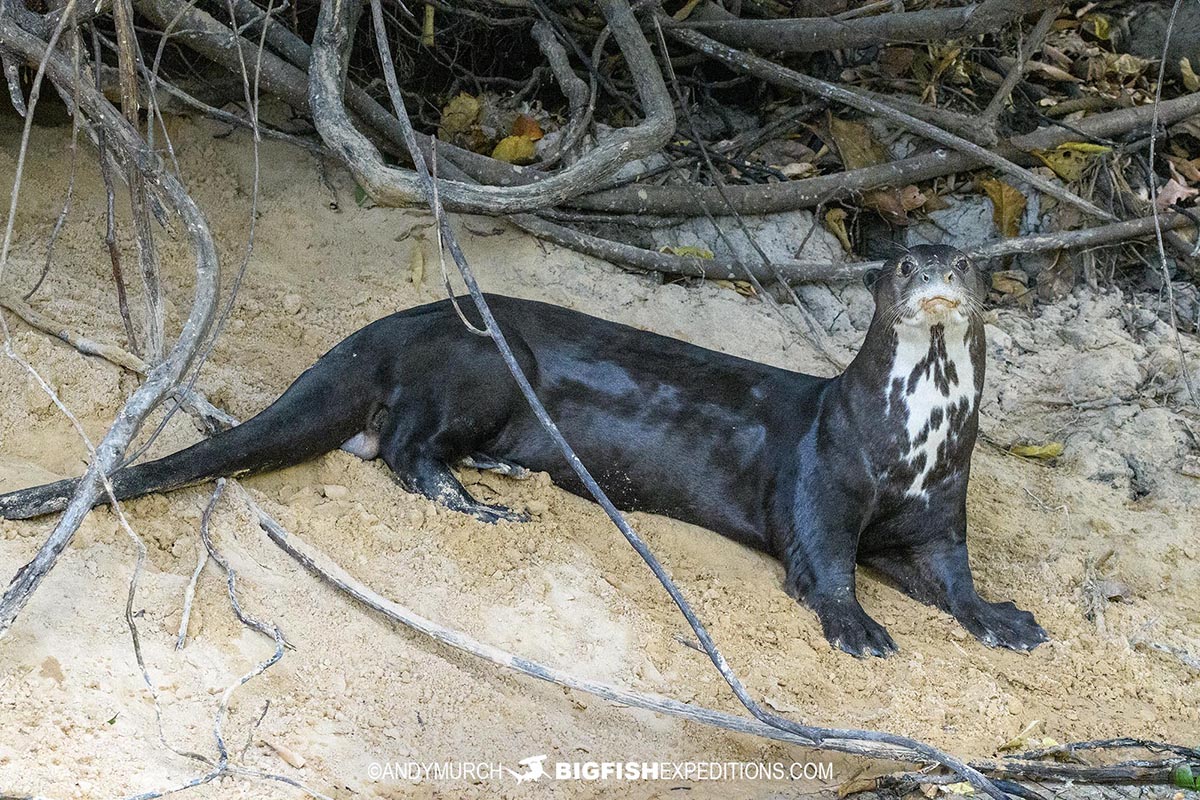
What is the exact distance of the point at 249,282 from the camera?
12.7ft

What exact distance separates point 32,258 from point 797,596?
2165 mm

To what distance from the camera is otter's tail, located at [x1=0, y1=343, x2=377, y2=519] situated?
257cm

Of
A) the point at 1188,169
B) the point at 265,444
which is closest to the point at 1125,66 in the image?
the point at 1188,169

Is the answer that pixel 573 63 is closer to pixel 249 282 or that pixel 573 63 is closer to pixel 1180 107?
pixel 249 282

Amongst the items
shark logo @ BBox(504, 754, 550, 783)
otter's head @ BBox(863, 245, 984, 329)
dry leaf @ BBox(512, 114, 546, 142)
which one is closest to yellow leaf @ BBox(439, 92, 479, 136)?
dry leaf @ BBox(512, 114, 546, 142)

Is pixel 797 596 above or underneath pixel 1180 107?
underneath

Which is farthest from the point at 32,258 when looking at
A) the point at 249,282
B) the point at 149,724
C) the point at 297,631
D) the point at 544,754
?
the point at 544,754

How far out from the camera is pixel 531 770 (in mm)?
2242

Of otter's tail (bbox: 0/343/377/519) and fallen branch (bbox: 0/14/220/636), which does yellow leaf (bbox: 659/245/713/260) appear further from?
fallen branch (bbox: 0/14/220/636)

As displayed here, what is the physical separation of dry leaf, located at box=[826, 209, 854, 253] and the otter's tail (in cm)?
183

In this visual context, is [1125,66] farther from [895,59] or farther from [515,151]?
[515,151]

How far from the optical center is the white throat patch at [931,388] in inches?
122

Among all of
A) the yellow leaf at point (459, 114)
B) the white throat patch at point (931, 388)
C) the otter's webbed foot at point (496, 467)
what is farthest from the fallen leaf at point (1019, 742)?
the yellow leaf at point (459, 114)

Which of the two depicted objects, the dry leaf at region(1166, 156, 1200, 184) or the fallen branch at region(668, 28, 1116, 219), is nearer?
the fallen branch at region(668, 28, 1116, 219)
